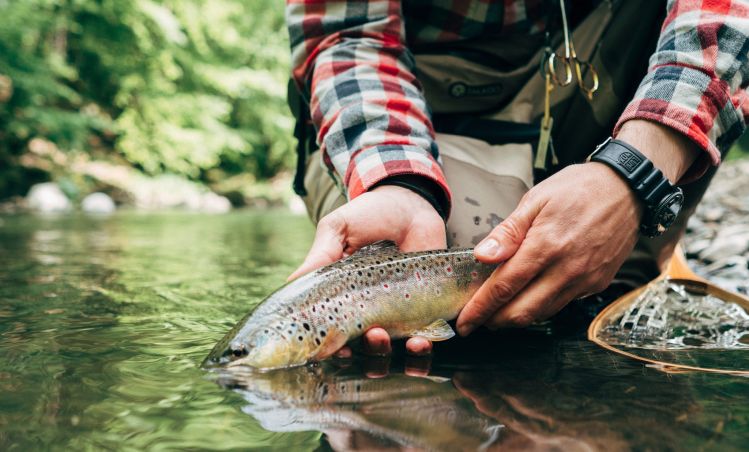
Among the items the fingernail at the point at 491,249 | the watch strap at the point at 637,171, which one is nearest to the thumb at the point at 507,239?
the fingernail at the point at 491,249

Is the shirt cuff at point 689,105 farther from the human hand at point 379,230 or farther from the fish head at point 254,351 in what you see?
the fish head at point 254,351

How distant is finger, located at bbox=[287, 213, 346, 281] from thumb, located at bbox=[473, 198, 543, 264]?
41 cm

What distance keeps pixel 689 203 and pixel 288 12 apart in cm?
164

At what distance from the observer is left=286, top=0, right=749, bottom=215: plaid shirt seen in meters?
1.58

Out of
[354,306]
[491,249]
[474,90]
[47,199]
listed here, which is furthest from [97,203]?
[491,249]

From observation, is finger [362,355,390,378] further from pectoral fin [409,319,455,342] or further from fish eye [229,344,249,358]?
fish eye [229,344,249,358]

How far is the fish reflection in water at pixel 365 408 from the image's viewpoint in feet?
3.24

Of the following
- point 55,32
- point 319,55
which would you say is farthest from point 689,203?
point 55,32

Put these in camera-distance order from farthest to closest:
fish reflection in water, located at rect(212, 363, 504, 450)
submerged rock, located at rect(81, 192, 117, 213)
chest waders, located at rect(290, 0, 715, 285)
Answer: submerged rock, located at rect(81, 192, 117, 213)
chest waders, located at rect(290, 0, 715, 285)
fish reflection in water, located at rect(212, 363, 504, 450)

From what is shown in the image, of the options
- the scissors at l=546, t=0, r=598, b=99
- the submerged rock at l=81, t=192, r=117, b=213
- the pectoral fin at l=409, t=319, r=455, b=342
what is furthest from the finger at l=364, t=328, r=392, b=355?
the submerged rock at l=81, t=192, r=117, b=213

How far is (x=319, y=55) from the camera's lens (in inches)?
90.5

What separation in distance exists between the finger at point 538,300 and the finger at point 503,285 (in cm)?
2

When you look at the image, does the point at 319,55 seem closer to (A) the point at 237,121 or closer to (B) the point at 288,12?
(B) the point at 288,12

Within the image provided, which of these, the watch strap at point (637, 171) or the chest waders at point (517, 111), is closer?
the watch strap at point (637, 171)
